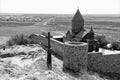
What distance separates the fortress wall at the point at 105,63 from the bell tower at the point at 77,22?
6.62 m

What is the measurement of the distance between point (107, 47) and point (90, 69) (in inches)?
318

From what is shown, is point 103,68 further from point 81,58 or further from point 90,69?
point 81,58

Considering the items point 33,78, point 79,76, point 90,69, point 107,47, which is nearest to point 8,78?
point 33,78

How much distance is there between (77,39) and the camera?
19672 mm

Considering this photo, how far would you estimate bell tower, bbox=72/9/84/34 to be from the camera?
803 inches

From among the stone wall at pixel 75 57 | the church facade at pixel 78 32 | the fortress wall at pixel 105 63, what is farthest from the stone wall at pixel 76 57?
the church facade at pixel 78 32

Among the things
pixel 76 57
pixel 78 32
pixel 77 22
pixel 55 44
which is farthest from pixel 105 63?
pixel 77 22

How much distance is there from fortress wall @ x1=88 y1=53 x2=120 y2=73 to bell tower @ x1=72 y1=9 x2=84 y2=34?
6622 millimetres

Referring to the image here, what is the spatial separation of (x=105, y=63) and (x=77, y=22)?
742cm

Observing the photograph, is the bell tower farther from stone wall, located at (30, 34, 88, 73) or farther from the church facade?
stone wall, located at (30, 34, 88, 73)

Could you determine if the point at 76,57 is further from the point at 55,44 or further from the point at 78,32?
the point at 78,32

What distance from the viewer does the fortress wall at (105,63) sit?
49.6 feet

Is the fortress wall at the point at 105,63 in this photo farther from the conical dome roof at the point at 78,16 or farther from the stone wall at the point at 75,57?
the conical dome roof at the point at 78,16

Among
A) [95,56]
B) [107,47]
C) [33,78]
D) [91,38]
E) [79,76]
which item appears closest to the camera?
[33,78]
